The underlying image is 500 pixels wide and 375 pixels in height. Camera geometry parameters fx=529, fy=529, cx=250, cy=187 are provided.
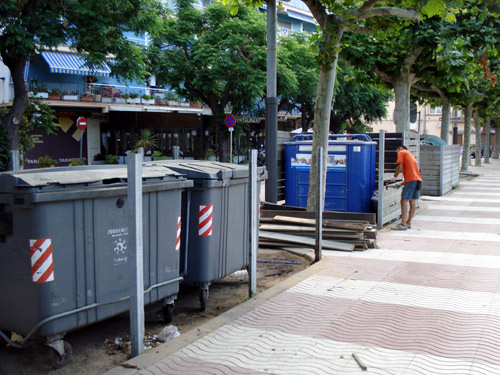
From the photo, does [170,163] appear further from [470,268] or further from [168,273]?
[470,268]

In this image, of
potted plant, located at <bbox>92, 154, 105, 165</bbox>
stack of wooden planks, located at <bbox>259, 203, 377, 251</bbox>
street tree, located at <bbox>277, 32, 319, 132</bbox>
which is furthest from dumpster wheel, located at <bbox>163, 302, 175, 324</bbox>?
potted plant, located at <bbox>92, 154, 105, 165</bbox>

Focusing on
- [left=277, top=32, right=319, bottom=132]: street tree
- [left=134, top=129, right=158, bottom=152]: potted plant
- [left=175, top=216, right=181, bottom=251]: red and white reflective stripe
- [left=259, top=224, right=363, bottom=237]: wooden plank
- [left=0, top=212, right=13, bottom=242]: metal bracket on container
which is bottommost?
[left=259, top=224, right=363, bottom=237]: wooden plank

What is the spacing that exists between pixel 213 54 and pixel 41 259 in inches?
908

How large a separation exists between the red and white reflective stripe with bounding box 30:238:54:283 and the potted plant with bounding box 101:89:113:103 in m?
28.1

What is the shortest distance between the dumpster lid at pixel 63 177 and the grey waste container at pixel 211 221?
24.8 inches

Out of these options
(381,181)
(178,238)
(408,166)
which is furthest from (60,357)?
(408,166)

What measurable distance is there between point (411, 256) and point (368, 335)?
3.80 metres

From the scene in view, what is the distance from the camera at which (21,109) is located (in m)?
15.0

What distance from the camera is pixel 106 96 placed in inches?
1217

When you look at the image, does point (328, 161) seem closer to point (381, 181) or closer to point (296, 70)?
point (381, 181)

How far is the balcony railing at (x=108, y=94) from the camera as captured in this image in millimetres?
29141

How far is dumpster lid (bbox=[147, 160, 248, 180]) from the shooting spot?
5633 mm

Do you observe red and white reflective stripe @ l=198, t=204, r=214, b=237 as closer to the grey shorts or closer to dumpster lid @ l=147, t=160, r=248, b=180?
dumpster lid @ l=147, t=160, r=248, b=180

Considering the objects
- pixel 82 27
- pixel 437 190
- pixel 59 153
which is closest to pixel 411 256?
pixel 437 190
